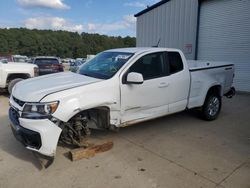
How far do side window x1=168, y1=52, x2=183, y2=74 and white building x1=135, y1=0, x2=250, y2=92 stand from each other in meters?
6.59

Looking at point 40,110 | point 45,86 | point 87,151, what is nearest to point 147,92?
point 87,151

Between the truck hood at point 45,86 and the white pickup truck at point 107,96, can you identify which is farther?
the truck hood at point 45,86

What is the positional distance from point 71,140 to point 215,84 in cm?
387

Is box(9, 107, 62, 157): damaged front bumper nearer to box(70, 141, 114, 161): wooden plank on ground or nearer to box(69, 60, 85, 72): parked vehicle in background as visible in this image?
box(70, 141, 114, 161): wooden plank on ground

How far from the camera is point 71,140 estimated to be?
13.5ft

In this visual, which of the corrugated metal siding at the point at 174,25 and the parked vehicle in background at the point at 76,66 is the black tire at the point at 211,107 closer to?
the parked vehicle in background at the point at 76,66

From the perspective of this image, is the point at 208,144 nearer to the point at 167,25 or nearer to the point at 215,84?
the point at 215,84

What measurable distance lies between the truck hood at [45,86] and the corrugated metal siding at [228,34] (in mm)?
8684

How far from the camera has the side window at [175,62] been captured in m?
5.26

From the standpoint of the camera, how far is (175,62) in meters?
5.39

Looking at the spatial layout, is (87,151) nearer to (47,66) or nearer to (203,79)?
(203,79)

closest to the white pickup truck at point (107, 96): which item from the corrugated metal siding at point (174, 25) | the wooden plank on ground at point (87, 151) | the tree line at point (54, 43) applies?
the wooden plank on ground at point (87, 151)

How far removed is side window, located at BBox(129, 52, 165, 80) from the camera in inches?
Result: 183

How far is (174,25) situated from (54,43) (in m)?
81.2
